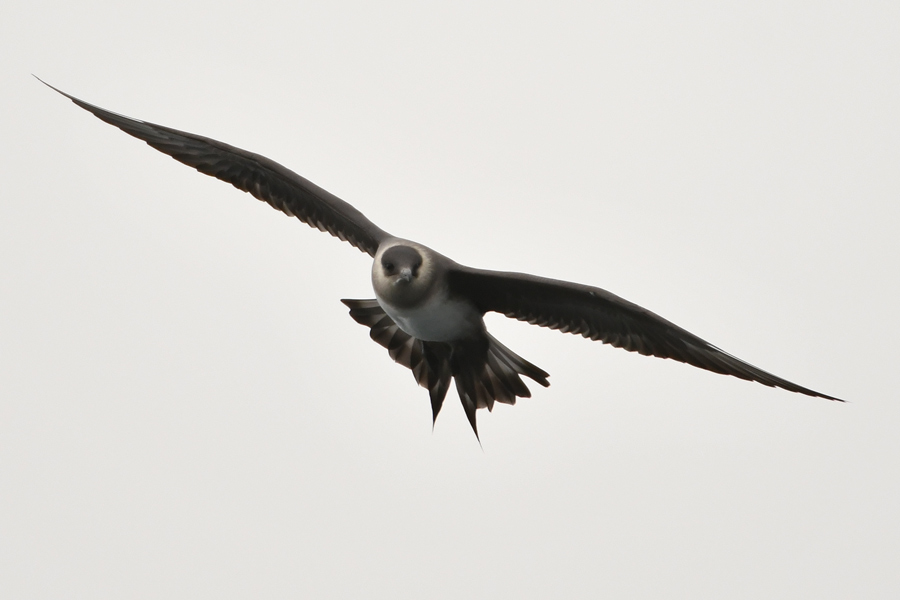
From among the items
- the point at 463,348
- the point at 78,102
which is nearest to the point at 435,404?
the point at 463,348

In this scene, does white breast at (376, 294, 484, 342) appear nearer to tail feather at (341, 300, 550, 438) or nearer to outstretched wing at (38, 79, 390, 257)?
tail feather at (341, 300, 550, 438)

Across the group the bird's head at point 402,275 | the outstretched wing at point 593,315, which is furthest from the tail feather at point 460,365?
the bird's head at point 402,275

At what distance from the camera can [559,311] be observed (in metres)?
8.91

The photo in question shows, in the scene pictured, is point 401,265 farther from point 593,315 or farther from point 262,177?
point 262,177

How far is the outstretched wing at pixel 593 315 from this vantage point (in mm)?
8180

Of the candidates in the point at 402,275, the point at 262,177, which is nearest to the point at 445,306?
the point at 402,275

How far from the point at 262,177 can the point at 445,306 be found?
82.1 inches

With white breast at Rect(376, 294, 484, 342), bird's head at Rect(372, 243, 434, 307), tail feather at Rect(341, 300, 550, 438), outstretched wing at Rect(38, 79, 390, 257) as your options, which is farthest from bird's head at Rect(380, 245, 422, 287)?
tail feather at Rect(341, 300, 550, 438)

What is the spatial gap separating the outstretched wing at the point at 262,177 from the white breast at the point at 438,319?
29.2 inches

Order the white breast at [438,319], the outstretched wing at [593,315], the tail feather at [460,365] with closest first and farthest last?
the outstretched wing at [593,315] < the white breast at [438,319] < the tail feather at [460,365]

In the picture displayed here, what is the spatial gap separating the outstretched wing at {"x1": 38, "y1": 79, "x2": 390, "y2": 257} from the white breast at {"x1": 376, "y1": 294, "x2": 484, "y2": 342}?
741 millimetres

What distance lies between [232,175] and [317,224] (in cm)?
82

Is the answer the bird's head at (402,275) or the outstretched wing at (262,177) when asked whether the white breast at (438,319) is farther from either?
the outstretched wing at (262,177)

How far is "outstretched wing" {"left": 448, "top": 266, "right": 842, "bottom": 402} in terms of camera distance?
26.8ft
